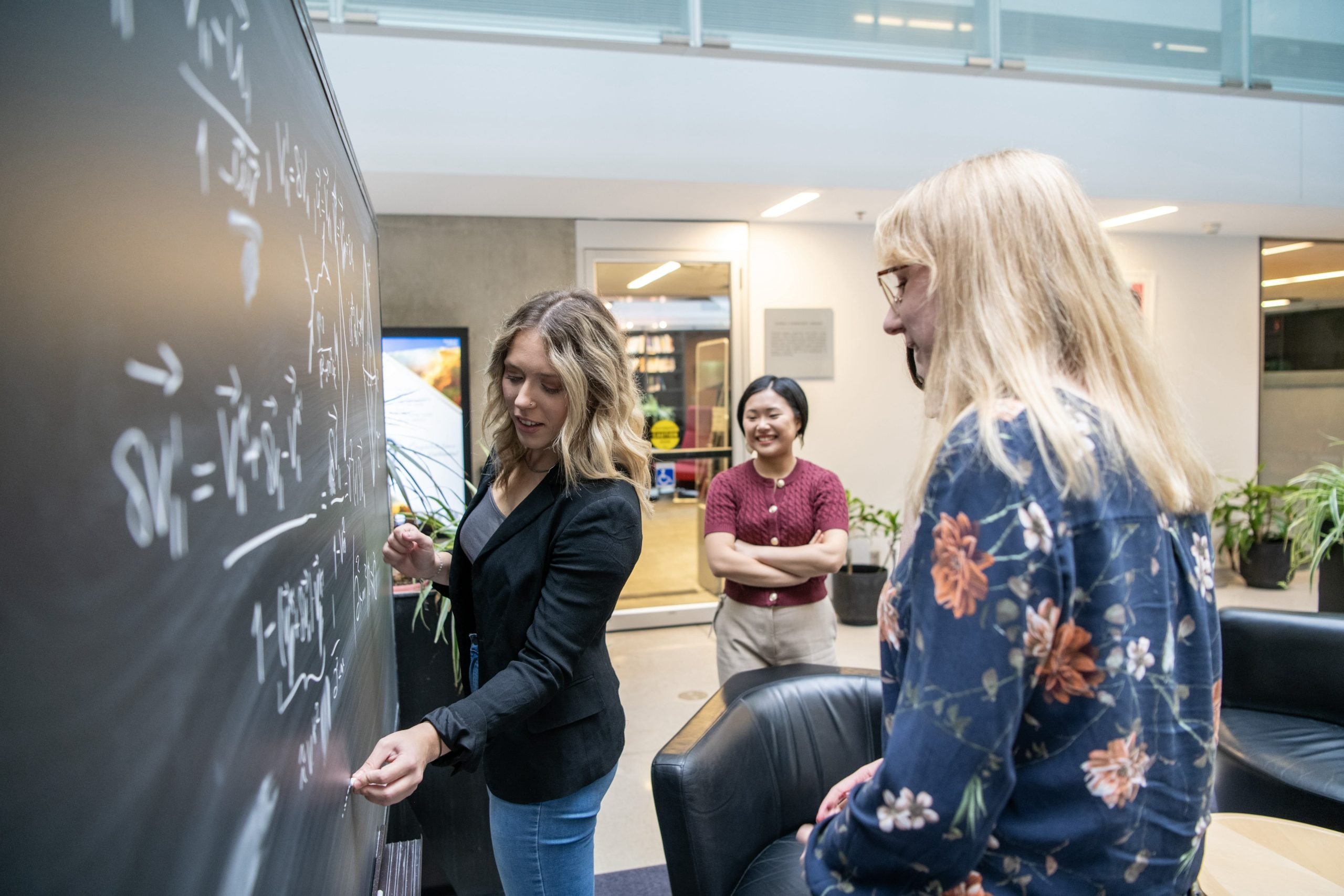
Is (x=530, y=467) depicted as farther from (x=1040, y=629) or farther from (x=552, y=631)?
(x=1040, y=629)

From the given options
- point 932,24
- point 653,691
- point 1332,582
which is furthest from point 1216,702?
point 932,24

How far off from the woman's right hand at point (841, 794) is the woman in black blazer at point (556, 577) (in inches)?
17.6

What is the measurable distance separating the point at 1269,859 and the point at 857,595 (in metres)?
3.62

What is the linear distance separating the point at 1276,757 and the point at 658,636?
3.58 metres

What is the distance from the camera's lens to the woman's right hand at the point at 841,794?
94 cm

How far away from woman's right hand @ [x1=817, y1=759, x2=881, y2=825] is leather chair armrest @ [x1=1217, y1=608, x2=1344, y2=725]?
Answer: 247 centimetres

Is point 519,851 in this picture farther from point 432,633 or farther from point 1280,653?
point 1280,653

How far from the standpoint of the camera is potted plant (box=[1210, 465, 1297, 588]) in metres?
6.26

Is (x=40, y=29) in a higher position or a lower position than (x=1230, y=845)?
higher

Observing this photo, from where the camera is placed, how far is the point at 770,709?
219 cm

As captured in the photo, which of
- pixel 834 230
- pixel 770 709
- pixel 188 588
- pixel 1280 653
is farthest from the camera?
pixel 834 230

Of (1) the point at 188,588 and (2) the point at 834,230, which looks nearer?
(1) the point at 188,588

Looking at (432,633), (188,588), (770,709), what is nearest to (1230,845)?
(770,709)

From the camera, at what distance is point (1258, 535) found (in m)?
6.39
